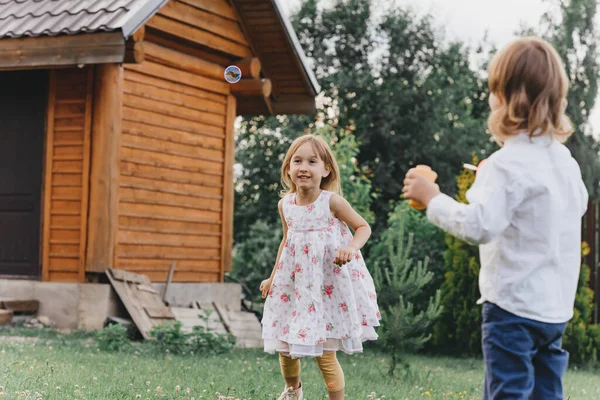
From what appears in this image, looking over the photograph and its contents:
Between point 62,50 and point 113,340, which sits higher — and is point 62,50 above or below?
above

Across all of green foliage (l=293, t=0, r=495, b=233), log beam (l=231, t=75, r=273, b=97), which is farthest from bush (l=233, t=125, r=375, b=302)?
log beam (l=231, t=75, r=273, b=97)

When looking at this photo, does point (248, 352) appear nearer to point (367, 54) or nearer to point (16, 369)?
point (16, 369)

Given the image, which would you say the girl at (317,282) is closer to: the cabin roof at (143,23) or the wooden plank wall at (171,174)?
the cabin roof at (143,23)

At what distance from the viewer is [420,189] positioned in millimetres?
3150

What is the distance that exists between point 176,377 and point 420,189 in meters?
3.93

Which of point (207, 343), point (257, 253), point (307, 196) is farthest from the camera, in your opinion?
point (257, 253)

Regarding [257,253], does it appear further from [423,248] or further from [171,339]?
[171,339]

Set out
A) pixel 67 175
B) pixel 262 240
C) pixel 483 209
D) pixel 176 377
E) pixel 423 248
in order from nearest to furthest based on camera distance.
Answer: pixel 483 209 → pixel 176 377 → pixel 67 175 → pixel 423 248 → pixel 262 240

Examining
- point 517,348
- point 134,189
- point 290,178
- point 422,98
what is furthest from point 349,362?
point 422,98

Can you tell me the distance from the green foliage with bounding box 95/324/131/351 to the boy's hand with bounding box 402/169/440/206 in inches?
231

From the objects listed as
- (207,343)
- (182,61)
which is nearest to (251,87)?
(182,61)

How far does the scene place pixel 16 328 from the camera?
968cm

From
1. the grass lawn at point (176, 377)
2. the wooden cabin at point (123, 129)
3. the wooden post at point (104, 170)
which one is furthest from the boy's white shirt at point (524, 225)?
the wooden post at point (104, 170)

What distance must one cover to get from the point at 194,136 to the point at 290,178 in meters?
6.73
